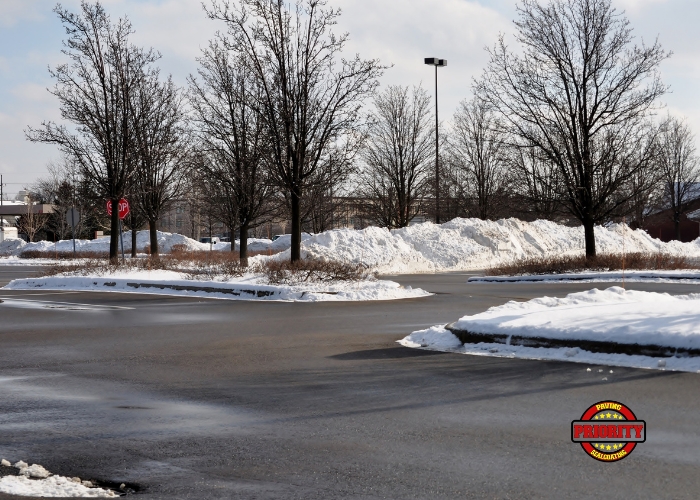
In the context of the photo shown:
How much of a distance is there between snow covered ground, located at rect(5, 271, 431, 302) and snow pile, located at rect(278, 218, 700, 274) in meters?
13.2

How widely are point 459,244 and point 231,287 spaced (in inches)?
983

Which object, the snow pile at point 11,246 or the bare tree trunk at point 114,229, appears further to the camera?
the snow pile at point 11,246

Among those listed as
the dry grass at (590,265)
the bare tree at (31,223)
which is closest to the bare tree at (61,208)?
the bare tree at (31,223)

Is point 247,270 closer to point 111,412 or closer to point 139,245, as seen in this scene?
point 111,412

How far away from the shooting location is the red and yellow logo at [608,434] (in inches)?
231

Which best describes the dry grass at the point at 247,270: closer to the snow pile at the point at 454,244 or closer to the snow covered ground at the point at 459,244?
the snow covered ground at the point at 459,244

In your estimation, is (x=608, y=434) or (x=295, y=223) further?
(x=295, y=223)

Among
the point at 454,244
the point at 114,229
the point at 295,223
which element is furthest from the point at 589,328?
the point at 454,244

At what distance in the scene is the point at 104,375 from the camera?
10188mm

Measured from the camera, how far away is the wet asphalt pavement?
5.48m

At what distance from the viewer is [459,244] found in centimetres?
4656

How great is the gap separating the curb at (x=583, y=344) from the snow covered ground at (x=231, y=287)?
31.5 ft

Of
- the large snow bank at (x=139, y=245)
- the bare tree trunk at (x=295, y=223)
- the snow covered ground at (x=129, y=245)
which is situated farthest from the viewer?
the large snow bank at (x=139, y=245)

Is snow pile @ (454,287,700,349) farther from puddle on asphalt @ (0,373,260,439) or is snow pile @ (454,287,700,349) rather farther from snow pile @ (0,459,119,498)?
snow pile @ (0,459,119,498)
